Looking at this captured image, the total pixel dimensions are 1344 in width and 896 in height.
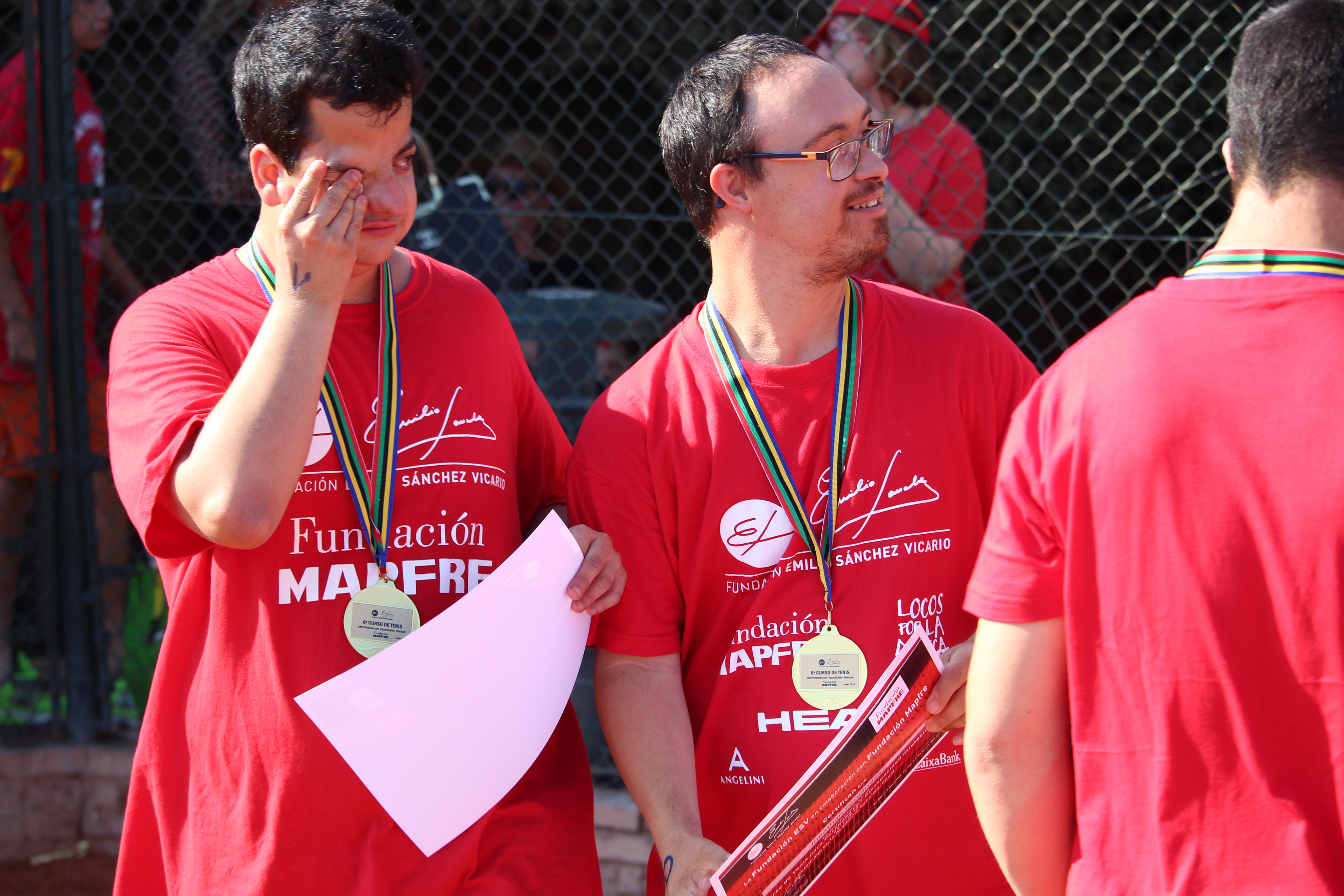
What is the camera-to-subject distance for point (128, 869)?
2.04m

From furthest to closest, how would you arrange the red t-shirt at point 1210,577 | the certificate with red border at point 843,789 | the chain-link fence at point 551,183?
the chain-link fence at point 551,183 < the certificate with red border at point 843,789 < the red t-shirt at point 1210,577

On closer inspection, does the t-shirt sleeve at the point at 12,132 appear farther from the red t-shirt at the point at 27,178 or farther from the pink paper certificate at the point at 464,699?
the pink paper certificate at the point at 464,699

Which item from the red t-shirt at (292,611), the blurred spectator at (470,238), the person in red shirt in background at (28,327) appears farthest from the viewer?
the blurred spectator at (470,238)

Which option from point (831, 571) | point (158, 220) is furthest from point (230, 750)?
point (158, 220)

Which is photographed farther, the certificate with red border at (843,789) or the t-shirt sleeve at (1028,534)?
the certificate with red border at (843,789)

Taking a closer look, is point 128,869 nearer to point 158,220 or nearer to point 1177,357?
point 1177,357

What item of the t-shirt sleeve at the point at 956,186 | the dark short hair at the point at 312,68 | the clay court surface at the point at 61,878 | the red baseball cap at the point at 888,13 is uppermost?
the red baseball cap at the point at 888,13

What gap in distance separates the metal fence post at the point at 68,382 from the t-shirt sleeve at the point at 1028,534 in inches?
146

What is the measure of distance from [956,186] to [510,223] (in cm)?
174

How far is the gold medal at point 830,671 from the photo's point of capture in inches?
80.0

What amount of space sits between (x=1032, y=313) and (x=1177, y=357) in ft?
12.3

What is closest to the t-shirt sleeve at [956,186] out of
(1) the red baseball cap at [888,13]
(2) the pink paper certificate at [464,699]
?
(1) the red baseball cap at [888,13]

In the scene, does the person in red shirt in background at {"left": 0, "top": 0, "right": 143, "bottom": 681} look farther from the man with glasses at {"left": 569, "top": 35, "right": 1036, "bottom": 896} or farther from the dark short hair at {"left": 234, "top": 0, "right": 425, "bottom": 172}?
the man with glasses at {"left": 569, "top": 35, "right": 1036, "bottom": 896}
